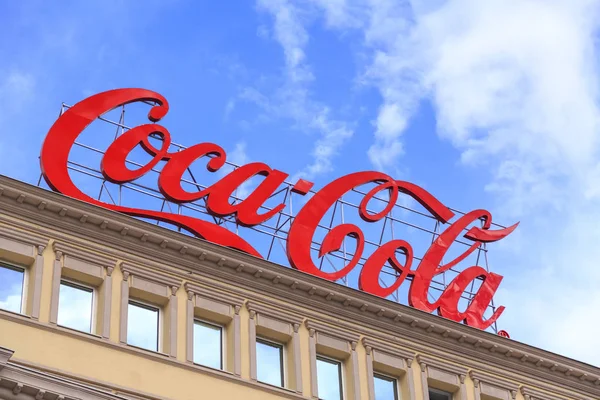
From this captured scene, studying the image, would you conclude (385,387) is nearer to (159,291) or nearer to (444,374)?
(444,374)

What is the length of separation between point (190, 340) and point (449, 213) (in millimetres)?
15271

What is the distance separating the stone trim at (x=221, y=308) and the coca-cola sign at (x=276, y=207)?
1963 millimetres

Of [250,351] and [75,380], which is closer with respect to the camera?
[75,380]

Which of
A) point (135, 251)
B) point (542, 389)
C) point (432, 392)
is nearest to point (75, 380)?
point (135, 251)

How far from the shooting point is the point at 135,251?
176 feet

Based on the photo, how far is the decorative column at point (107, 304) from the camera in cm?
5153

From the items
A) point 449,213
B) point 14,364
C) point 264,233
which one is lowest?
point 14,364

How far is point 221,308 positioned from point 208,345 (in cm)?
131

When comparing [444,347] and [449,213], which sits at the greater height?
[449,213]

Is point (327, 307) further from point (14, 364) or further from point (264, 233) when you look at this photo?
point (14, 364)

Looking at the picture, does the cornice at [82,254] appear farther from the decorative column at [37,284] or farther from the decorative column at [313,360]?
the decorative column at [313,360]

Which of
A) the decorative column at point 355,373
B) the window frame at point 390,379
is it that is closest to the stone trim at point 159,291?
the decorative column at point 355,373

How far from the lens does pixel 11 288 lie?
51250 mm

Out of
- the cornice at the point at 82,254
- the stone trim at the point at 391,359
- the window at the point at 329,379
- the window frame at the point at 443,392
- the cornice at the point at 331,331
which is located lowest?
the window at the point at 329,379
